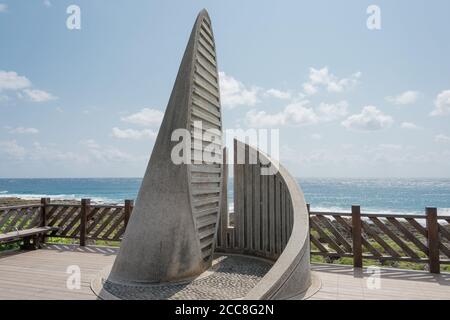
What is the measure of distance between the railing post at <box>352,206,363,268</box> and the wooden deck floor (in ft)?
0.64

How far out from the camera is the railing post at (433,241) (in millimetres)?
5381

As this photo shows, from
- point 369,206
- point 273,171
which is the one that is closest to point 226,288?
point 273,171

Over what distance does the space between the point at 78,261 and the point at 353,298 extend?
498 centimetres

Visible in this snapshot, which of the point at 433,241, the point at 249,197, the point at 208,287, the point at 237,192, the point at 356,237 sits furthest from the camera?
the point at 237,192

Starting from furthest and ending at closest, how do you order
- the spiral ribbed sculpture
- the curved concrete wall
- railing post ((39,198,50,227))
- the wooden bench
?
railing post ((39,198,50,227)) < the wooden bench < the spiral ribbed sculpture < the curved concrete wall

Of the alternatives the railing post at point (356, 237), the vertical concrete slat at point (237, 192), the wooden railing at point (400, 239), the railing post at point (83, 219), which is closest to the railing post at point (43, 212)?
the railing post at point (83, 219)

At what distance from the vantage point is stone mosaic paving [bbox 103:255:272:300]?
4.16 m

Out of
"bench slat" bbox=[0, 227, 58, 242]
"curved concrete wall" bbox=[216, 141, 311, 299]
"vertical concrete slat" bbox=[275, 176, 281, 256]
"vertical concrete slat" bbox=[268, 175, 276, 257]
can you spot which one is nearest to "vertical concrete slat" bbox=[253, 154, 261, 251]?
"curved concrete wall" bbox=[216, 141, 311, 299]

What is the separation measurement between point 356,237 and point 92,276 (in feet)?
15.3

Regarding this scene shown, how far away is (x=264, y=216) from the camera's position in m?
6.20

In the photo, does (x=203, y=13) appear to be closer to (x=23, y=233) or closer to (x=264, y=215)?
(x=264, y=215)

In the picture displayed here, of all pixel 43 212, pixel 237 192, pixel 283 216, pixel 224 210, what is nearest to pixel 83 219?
pixel 43 212

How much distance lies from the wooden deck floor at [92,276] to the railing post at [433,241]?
0.61 ft

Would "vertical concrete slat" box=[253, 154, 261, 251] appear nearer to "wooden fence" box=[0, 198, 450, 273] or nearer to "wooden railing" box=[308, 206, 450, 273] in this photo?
"wooden fence" box=[0, 198, 450, 273]
